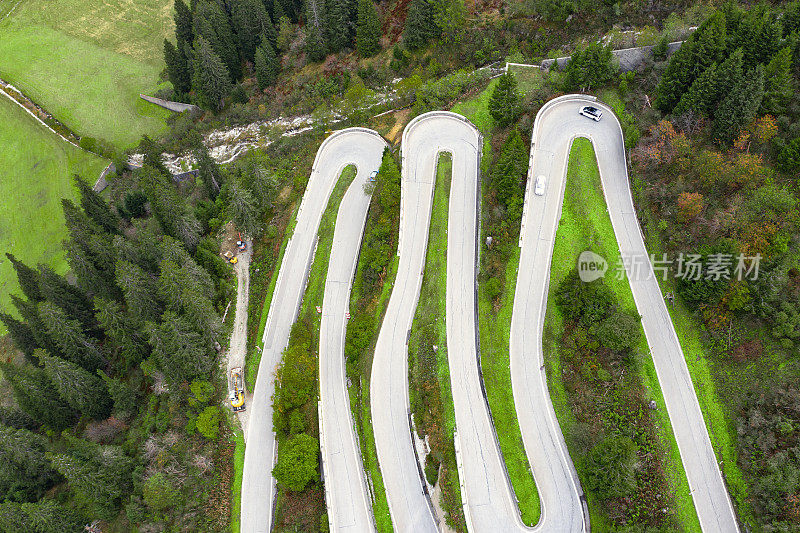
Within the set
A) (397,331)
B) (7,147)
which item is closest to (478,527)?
(397,331)

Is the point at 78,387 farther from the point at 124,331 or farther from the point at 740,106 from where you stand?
the point at 740,106

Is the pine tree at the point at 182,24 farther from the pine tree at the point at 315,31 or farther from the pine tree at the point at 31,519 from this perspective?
the pine tree at the point at 31,519

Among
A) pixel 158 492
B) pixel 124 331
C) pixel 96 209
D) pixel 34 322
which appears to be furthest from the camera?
pixel 96 209

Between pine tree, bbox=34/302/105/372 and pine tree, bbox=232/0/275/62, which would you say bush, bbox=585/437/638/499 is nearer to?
pine tree, bbox=34/302/105/372

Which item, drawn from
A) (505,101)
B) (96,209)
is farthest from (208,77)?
(505,101)

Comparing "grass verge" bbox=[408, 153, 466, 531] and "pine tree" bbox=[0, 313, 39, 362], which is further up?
"pine tree" bbox=[0, 313, 39, 362]

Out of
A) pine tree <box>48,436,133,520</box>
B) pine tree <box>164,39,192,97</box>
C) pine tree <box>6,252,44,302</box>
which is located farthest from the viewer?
pine tree <box>164,39,192,97</box>

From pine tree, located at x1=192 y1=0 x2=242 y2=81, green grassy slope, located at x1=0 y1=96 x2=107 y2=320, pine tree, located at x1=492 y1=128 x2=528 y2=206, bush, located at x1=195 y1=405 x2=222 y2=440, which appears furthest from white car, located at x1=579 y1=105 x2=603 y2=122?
green grassy slope, located at x1=0 y1=96 x2=107 y2=320
